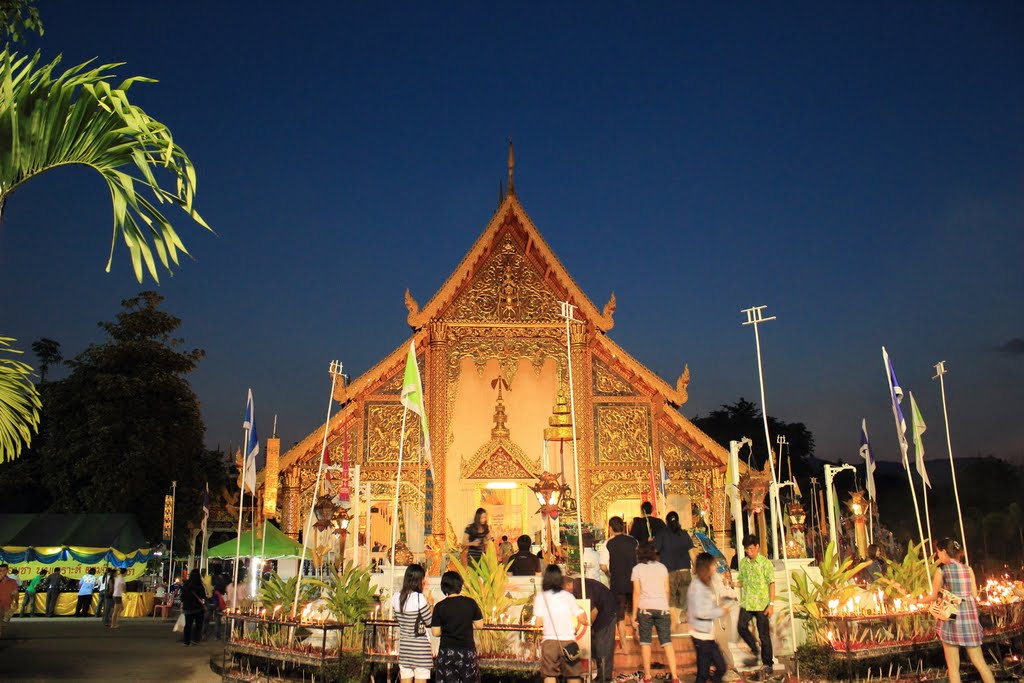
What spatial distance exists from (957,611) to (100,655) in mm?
11388

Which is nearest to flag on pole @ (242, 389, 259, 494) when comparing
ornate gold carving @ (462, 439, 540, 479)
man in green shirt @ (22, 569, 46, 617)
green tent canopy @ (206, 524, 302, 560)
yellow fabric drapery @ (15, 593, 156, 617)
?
green tent canopy @ (206, 524, 302, 560)

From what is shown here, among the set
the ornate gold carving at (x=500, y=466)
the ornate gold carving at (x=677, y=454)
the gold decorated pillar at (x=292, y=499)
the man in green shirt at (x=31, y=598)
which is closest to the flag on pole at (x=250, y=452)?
the gold decorated pillar at (x=292, y=499)

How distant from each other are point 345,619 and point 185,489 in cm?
1962

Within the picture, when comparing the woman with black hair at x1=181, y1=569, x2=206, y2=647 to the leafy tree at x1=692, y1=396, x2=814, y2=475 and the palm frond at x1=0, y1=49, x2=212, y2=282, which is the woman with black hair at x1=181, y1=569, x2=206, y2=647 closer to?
the palm frond at x1=0, y1=49, x2=212, y2=282

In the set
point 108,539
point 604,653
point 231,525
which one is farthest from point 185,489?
point 604,653

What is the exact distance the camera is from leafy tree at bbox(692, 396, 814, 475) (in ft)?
153

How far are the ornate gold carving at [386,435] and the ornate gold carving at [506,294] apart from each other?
279 cm

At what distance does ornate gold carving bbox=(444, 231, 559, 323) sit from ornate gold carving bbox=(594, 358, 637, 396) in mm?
1826

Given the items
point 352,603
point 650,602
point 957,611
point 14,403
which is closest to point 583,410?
point 352,603

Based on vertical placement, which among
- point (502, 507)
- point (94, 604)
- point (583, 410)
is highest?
point (583, 410)

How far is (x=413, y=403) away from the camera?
1102 centimetres

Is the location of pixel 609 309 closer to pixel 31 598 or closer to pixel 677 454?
pixel 677 454

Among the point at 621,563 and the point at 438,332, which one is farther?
the point at 438,332

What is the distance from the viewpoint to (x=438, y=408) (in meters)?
19.8
